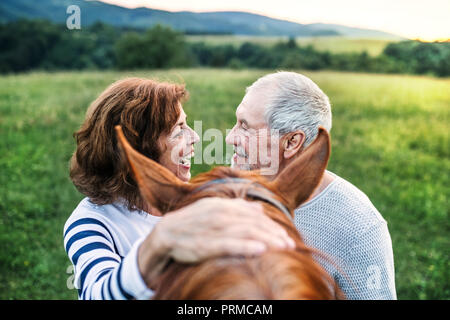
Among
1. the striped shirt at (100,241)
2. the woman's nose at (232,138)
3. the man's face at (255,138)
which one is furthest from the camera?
the woman's nose at (232,138)

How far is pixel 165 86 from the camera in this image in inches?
90.1

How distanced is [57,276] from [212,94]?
9519 millimetres

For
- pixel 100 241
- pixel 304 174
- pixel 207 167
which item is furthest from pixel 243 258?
pixel 207 167

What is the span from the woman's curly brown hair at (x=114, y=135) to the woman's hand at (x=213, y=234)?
3.71ft

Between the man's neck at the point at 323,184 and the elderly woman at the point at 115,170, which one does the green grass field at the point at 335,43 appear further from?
the elderly woman at the point at 115,170

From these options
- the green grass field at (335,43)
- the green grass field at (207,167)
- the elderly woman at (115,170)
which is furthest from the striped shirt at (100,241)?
the green grass field at (335,43)

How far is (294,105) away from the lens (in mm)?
2381

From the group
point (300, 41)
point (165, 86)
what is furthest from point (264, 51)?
point (165, 86)

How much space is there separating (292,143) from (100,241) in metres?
1.23

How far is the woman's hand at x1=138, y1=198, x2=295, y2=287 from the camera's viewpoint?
3.12 feet

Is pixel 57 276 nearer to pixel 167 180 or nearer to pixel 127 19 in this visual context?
pixel 167 180

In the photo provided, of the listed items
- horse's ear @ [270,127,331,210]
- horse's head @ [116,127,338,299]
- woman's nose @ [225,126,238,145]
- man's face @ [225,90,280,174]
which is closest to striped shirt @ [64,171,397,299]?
man's face @ [225,90,280,174]

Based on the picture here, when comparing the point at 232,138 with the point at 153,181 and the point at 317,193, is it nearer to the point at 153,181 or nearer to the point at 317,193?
the point at 317,193

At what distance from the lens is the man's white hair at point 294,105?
7.82ft
